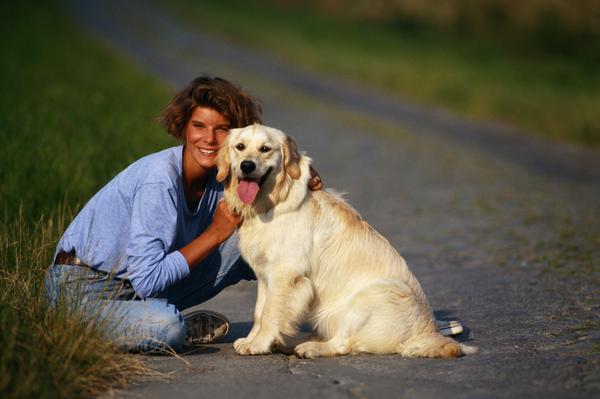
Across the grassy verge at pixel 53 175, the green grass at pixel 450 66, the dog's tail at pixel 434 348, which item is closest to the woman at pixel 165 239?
the grassy verge at pixel 53 175

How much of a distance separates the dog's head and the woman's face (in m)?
0.16

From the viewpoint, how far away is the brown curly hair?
5.85 m

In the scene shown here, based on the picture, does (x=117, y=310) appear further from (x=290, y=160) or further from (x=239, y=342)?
(x=290, y=160)

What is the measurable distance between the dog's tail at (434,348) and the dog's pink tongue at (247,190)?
4.19 feet

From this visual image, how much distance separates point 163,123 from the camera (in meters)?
6.04

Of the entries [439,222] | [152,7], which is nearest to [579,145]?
[439,222]

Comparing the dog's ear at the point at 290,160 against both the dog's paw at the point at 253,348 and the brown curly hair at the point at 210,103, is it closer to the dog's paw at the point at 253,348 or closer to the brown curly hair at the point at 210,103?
the brown curly hair at the point at 210,103

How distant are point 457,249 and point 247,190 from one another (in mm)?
3954

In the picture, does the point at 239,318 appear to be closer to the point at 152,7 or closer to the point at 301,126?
the point at 301,126

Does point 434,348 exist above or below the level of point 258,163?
below

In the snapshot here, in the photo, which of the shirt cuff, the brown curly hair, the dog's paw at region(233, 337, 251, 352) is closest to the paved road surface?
the dog's paw at region(233, 337, 251, 352)

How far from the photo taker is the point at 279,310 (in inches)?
217

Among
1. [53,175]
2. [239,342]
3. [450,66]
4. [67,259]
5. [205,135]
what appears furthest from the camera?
[450,66]

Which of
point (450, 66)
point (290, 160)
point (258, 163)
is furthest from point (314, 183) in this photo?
point (450, 66)
